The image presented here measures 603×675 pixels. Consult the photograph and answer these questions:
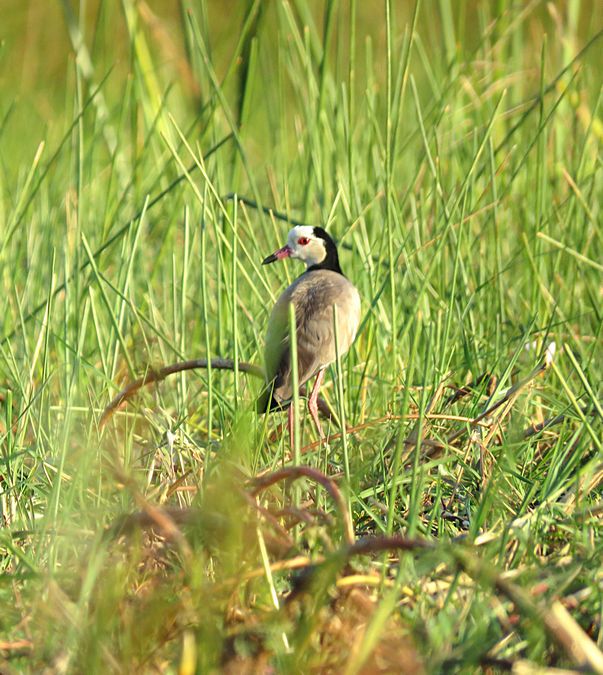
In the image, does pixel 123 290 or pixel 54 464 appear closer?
pixel 54 464

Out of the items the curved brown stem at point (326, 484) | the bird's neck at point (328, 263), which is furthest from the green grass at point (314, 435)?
the bird's neck at point (328, 263)

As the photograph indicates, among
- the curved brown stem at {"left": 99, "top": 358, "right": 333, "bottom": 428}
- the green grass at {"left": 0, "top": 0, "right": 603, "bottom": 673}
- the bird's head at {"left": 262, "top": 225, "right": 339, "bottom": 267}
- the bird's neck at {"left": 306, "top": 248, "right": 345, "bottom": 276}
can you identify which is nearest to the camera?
the green grass at {"left": 0, "top": 0, "right": 603, "bottom": 673}

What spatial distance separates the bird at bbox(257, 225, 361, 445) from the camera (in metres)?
2.72

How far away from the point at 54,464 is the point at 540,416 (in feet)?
3.64

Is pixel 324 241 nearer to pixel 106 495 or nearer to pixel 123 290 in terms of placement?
pixel 123 290

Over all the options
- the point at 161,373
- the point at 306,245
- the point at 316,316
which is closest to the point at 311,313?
the point at 316,316

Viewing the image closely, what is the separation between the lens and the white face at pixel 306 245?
313cm

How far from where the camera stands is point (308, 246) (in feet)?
10.6

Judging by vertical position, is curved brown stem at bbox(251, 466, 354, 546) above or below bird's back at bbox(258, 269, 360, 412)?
above

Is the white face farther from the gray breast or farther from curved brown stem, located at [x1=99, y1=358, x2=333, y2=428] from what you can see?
curved brown stem, located at [x1=99, y1=358, x2=333, y2=428]

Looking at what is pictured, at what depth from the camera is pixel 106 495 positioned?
1932 mm

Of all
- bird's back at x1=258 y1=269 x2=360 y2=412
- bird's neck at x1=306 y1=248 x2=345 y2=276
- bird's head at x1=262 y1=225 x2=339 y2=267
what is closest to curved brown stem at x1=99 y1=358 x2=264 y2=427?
bird's back at x1=258 y1=269 x2=360 y2=412

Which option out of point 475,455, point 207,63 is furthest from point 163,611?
point 207,63

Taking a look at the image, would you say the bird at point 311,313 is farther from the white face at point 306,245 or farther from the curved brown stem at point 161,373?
the curved brown stem at point 161,373
